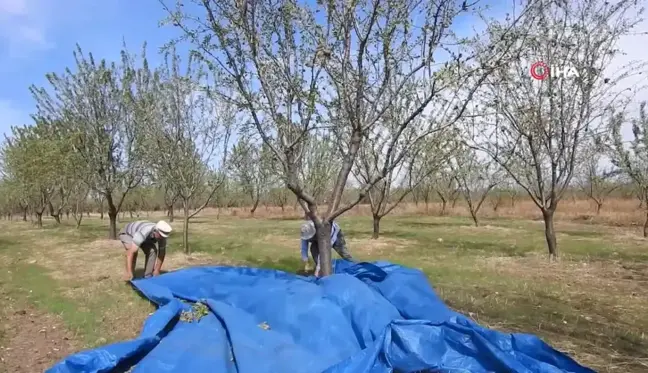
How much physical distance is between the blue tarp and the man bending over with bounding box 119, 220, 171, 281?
7.74ft

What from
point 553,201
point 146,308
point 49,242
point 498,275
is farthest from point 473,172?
point 146,308

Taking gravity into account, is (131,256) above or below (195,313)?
above

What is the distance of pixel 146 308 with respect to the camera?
6.32m

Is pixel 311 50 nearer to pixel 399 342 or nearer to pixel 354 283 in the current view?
pixel 354 283

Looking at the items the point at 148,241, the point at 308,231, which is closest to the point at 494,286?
the point at 308,231

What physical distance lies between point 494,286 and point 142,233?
598 centimetres

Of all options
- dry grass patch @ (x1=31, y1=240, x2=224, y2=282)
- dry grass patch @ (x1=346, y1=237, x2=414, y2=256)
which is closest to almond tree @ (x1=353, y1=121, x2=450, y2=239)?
dry grass patch @ (x1=346, y1=237, x2=414, y2=256)

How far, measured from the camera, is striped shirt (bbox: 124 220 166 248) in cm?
769

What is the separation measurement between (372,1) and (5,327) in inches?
235

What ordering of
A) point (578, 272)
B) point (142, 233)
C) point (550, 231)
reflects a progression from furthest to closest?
point (550, 231) → point (578, 272) → point (142, 233)

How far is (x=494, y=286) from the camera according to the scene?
8.23 m

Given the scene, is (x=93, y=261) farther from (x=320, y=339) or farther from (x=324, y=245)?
(x=320, y=339)

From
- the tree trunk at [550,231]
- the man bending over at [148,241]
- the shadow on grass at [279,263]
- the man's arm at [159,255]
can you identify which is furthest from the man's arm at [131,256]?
the tree trunk at [550,231]

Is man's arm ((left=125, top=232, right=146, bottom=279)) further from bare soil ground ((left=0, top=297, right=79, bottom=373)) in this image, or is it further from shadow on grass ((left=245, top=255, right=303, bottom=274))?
shadow on grass ((left=245, top=255, right=303, bottom=274))
